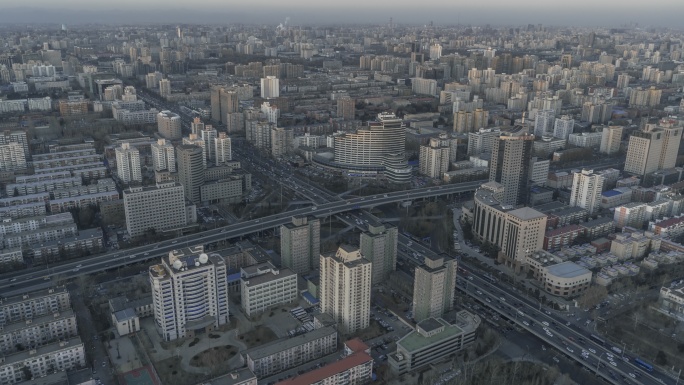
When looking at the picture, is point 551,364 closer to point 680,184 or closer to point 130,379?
point 130,379

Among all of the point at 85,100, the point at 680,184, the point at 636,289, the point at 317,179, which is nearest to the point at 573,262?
the point at 636,289

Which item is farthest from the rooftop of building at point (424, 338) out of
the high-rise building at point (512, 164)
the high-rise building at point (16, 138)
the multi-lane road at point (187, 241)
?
the high-rise building at point (16, 138)

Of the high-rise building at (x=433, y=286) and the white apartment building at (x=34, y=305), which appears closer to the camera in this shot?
the high-rise building at (x=433, y=286)

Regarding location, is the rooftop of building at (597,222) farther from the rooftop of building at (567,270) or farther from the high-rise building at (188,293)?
the high-rise building at (188,293)

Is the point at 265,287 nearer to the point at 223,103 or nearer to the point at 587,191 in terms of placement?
the point at 587,191

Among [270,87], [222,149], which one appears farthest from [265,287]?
[270,87]

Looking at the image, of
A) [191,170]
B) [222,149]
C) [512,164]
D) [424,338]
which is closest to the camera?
[424,338]

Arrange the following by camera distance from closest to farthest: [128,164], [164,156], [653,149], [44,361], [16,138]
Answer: [44,361] → [128,164] → [164,156] → [653,149] → [16,138]
